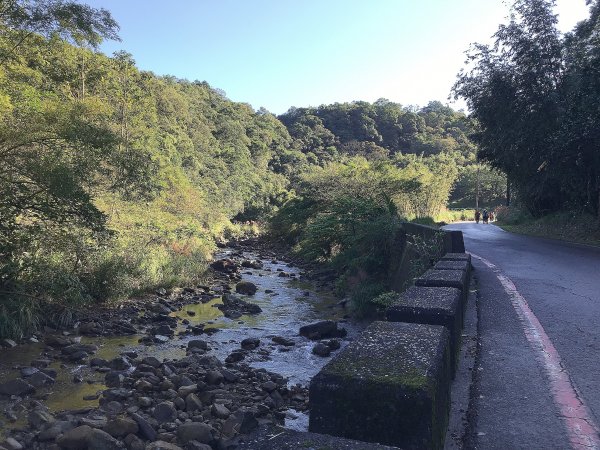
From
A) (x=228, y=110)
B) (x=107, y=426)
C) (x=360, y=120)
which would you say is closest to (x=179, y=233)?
(x=107, y=426)

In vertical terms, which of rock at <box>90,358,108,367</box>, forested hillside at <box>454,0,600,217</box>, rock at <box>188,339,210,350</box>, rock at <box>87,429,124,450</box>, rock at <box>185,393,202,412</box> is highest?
forested hillside at <box>454,0,600,217</box>

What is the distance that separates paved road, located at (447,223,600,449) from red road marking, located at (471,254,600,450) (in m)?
0.01

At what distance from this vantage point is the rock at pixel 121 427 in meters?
5.90

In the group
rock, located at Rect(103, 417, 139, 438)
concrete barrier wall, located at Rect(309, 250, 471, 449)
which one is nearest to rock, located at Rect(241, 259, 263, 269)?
rock, located at Rect(103, 417, 139, 438)

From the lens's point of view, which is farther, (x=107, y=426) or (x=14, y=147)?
(x=14, y=147)

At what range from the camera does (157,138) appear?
150 feet

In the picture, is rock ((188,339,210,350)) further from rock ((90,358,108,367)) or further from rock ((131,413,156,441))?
rock ((131,413,156,441))

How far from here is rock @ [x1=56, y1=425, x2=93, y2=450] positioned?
5491 mm

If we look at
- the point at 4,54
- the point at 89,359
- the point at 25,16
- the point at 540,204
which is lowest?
the point at 89,359

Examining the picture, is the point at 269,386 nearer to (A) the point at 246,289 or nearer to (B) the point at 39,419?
(B) the point at 39,419

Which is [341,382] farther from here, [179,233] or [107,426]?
[179,233]

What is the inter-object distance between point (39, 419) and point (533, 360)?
6408 mm

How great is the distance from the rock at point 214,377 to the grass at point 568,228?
15164 mm

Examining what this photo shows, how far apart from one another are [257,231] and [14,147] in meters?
41.9
